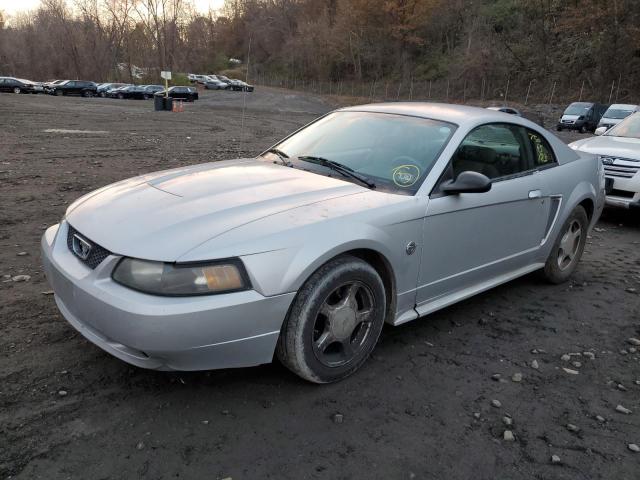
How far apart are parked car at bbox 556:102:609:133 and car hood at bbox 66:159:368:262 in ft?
86.7

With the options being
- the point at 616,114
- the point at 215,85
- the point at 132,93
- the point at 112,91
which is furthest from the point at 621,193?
the point at 215,85

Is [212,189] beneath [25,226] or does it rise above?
above

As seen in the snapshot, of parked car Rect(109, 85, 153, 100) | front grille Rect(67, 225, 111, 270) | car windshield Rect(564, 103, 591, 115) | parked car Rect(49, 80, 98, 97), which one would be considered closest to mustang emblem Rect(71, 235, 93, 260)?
front grille Rect(67, 225, 111, 270)

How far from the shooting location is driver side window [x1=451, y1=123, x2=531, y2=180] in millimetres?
3535

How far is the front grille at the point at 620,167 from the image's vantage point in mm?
6793

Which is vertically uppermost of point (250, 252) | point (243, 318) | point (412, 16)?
point (412, 16)

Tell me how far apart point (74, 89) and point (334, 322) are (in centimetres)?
5133

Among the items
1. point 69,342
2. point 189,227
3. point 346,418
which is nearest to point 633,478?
point 346,418

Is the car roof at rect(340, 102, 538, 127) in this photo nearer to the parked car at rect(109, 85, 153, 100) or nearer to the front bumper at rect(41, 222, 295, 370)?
the front bumper at rect(41, 222, 295, 370)

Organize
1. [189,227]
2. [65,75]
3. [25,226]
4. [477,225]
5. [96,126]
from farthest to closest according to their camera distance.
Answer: [65,75], [96,126], [25,226], [477,225], [189,227]

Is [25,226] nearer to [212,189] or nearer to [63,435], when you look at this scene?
[212,189]

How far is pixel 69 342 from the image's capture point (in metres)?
3.12

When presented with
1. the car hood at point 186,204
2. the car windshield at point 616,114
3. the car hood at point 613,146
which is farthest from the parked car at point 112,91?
the car hood at point 186,204

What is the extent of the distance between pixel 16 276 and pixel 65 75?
274 ft
